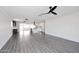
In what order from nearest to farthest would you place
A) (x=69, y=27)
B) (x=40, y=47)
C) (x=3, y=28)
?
(x=40, y=47), (x=3, y=28), (x=69, y=27)

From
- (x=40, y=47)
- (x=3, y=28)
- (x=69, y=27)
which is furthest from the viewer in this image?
(x=69, y=27)

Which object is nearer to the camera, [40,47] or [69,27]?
[40,47]

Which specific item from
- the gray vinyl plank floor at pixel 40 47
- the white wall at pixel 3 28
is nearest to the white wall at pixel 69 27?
the gray vinyl plank floor at pixel 40 47

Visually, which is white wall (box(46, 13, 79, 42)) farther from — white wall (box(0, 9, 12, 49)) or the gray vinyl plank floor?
white wall (box(0, 9, 12, 49))

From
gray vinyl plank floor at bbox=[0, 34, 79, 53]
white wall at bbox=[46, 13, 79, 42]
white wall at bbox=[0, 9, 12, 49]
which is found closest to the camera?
gray vinyl plank floor at bbox=[0, 34, 79, 53]

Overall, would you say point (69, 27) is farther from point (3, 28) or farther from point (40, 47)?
point (3, 28)

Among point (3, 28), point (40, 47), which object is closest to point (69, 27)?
point (40, 47)

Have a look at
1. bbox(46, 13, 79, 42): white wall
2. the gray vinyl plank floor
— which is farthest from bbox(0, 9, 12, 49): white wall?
bbox(46, 13, 79, 42): white wall

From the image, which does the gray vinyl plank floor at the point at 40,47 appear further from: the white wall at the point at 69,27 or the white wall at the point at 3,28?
the white wall at the point at 69,27

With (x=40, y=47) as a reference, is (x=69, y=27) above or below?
above
